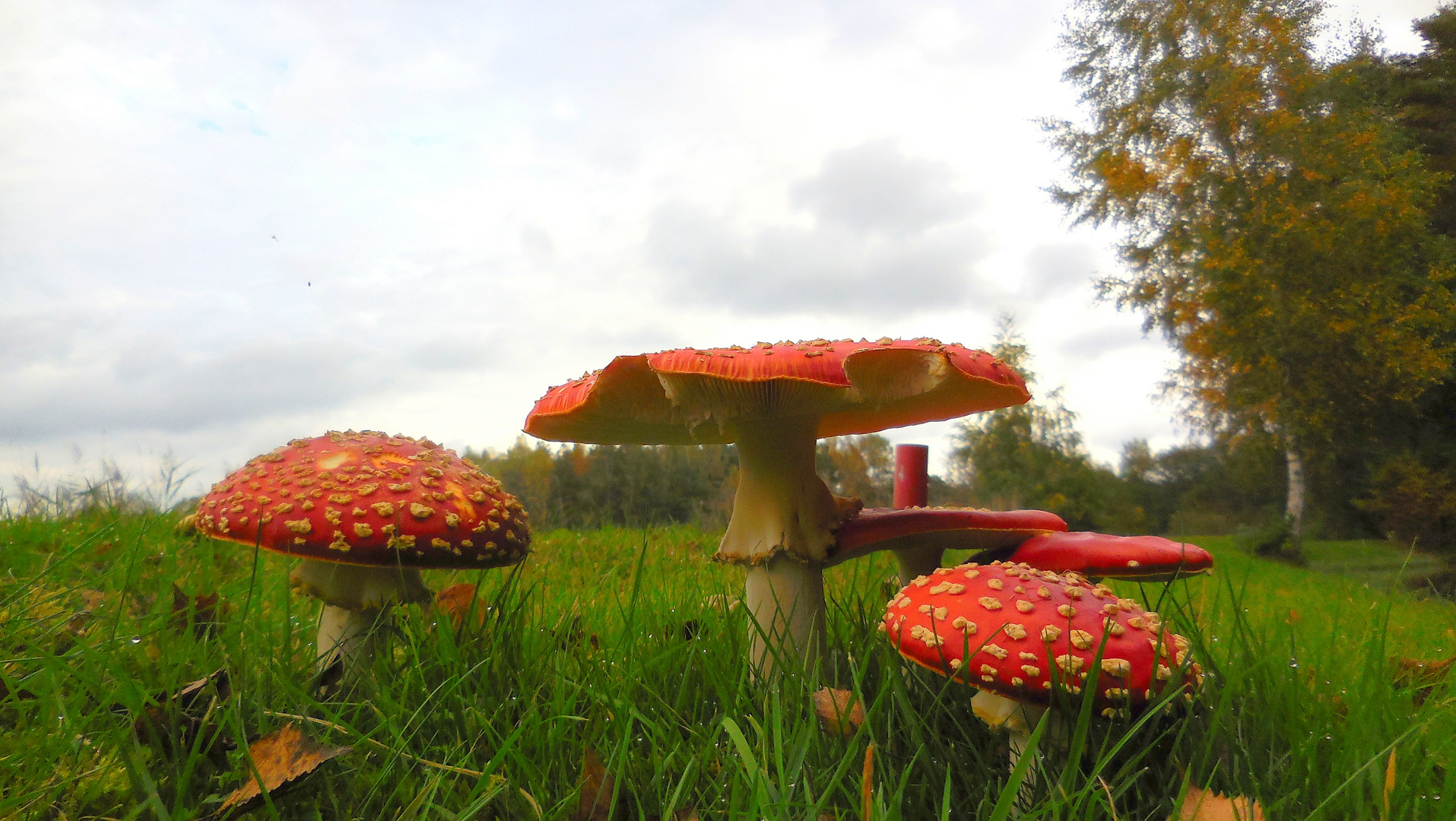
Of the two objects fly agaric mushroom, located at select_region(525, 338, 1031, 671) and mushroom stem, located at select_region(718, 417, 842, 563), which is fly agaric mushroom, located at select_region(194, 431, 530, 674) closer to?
fly agaric mushroom, located at select_region(525, 338, 1031, 671)

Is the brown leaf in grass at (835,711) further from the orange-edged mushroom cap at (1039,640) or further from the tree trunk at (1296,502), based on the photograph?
the tree trunk at (1296,502)

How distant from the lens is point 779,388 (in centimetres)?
195

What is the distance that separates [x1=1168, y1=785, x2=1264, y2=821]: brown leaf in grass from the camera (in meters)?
1.31

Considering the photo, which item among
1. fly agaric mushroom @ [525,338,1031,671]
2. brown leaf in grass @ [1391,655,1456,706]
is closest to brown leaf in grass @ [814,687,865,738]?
fly agaric mushroom @ [525,338,1031,671]

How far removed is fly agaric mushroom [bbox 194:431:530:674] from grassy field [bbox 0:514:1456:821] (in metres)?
0.13

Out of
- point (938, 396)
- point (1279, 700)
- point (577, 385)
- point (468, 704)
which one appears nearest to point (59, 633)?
point (468, 704)

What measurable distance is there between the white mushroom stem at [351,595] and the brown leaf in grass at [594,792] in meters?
0.77

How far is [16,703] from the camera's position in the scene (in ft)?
4.85

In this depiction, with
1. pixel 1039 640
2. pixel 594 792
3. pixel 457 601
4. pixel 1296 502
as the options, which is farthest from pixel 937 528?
pixel 1296 502

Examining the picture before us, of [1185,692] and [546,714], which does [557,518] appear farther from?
[1185,692]

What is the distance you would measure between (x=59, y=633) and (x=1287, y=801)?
2.87 meters

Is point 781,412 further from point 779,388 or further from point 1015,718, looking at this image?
point 1015,718

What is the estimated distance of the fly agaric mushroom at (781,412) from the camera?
167 centimetres

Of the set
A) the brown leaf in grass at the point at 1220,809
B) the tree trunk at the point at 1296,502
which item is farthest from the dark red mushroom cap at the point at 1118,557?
the tree trunk at the point at 1296,502
